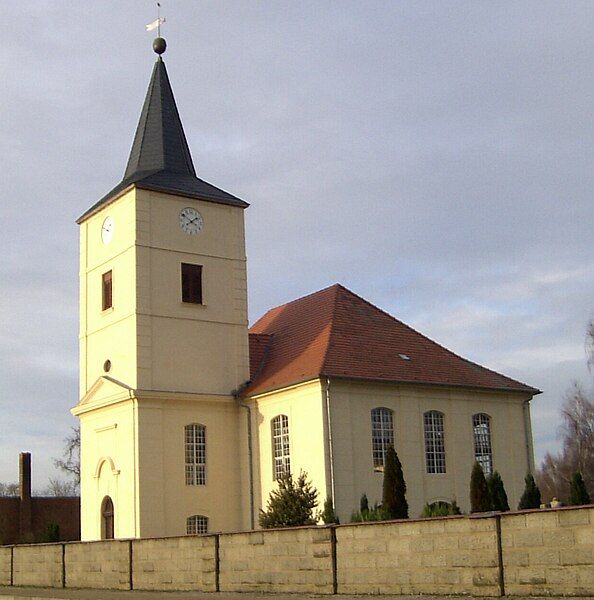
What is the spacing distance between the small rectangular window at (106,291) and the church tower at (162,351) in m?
0.04

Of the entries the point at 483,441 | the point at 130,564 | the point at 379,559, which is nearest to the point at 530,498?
the point at 483,441

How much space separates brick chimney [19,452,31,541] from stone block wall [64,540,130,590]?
25905 millimetres

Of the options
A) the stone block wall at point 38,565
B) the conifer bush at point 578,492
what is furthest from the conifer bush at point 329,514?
the stone block wall at point 38,565

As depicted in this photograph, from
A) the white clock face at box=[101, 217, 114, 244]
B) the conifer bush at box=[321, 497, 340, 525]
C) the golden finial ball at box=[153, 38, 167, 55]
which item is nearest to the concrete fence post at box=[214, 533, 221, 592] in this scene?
the conifer bush at box=[321, 497, 340, 525]

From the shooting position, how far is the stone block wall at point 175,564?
21.8 meters

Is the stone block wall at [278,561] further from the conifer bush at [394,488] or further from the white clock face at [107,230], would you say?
the white clock face at [107,230]

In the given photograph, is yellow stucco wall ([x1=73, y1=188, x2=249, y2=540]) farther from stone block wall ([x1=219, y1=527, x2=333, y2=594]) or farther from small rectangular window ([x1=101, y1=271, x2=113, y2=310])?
stone block wall ([x1=219, y1=527, x2=333, y2=594])

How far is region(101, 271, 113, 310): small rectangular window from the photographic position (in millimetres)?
38281

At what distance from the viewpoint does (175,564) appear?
2275 cm

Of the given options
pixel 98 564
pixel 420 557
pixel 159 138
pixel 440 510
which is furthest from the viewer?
pixel 159 138

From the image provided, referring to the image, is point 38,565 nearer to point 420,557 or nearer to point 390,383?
point 390,383

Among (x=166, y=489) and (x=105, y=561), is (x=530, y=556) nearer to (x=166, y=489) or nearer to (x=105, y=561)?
(x=105, y=561)

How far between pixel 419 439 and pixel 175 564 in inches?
545

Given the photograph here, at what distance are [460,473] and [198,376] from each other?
1026cm
